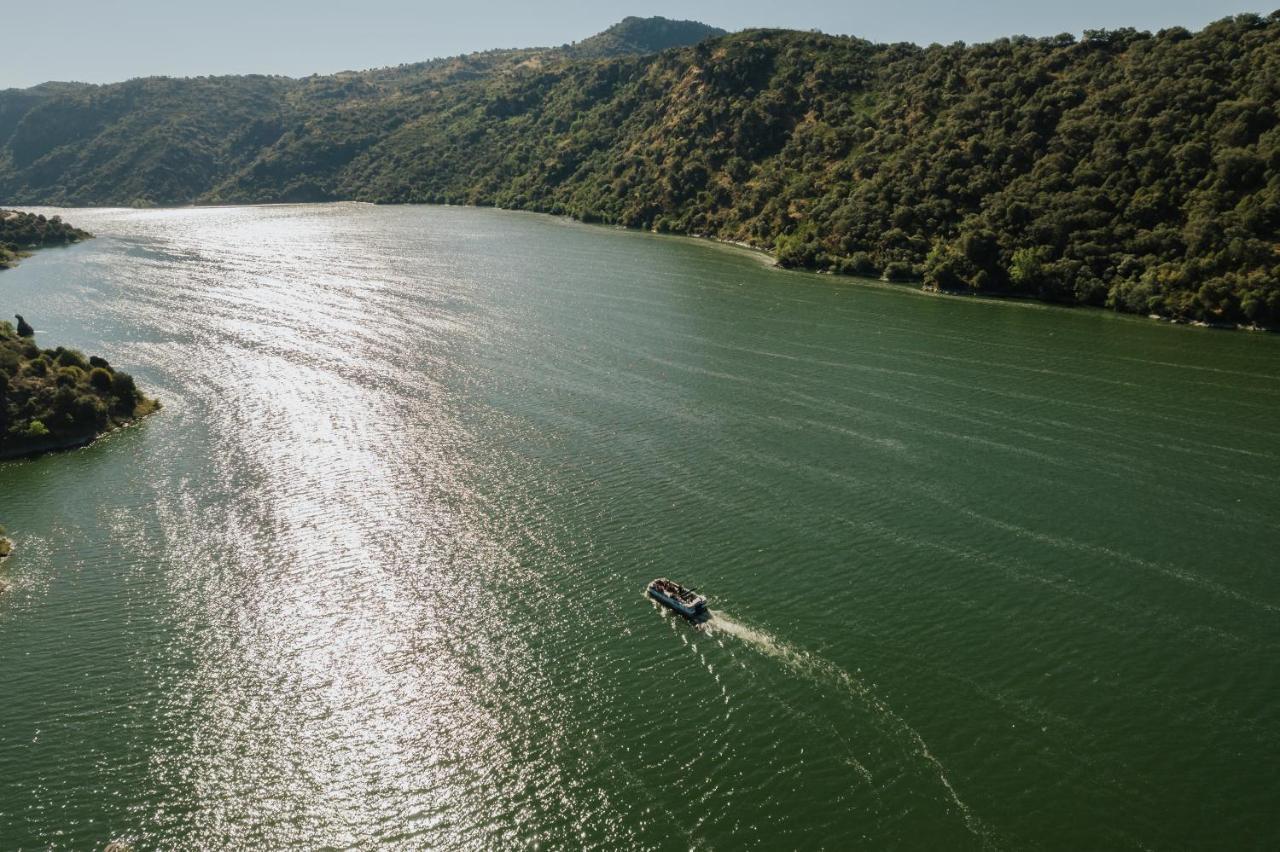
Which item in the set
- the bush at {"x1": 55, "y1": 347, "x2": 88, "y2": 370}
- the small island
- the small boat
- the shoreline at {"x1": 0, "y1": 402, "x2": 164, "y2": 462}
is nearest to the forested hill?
the small boat

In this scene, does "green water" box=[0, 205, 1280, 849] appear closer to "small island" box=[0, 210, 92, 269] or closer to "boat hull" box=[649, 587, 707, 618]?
"boat hull" box=[649, 587, 707, 618]

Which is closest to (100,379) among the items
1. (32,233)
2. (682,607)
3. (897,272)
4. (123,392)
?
(123,392)

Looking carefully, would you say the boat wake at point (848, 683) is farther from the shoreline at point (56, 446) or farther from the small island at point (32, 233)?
the small island at point (32, 233)

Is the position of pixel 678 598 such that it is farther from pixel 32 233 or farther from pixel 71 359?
pixel 32 233

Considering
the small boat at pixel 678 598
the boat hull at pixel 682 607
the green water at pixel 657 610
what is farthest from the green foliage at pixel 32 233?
the boat hull at pixel 682 607

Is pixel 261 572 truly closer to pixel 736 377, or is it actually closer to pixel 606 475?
pixel 606 475

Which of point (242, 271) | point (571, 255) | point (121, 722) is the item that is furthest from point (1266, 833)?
point (242, 271)
